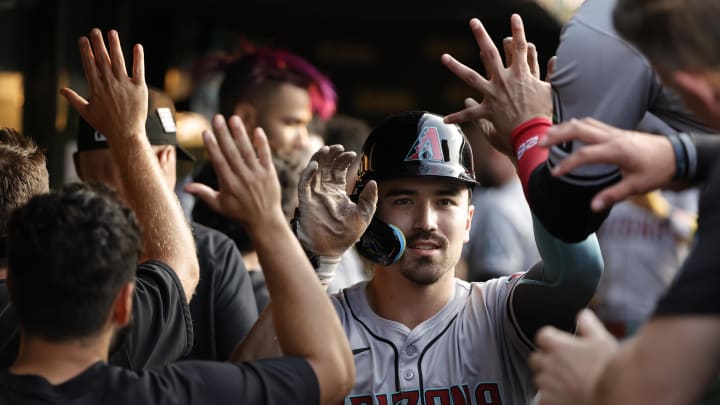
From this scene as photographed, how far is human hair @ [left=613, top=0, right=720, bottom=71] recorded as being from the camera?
195 centimetres

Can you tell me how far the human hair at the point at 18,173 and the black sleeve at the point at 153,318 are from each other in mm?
395

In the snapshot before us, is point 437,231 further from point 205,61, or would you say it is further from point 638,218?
point 205,61

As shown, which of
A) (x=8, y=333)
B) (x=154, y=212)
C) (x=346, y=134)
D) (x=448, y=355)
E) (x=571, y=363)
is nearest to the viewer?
(x=571, y=363)

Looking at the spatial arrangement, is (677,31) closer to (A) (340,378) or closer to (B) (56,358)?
(A) (340,378)

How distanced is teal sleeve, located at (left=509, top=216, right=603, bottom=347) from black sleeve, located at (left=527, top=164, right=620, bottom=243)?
47 centimetres

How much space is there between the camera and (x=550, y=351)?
7.11ft

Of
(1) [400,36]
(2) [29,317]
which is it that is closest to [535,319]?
(2) [29,317]

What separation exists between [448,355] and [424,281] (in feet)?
0.88

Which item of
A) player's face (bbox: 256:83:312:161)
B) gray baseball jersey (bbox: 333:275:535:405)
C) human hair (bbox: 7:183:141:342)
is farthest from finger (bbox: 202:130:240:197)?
player's face (bbox: 256:83:312:161)

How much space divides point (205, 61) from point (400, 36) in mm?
3954

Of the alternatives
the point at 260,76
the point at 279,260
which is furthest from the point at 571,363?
the point at 260,76

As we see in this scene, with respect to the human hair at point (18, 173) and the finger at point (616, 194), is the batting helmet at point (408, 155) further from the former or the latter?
the finger at point (616, 194)

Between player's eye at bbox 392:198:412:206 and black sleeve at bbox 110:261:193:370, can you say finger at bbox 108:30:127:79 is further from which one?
player's eye at bbox 392:198:412:206

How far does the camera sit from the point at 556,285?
3193 millimetres
